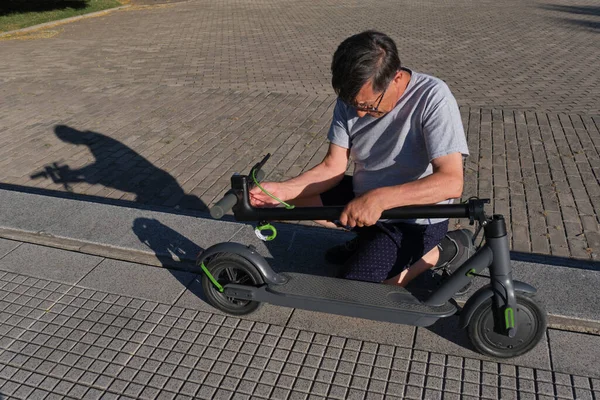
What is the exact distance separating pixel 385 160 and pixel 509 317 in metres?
0.86

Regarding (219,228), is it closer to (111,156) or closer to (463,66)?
(111,156)

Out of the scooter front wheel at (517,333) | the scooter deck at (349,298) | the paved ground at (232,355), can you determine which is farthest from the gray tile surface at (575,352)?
the scooter deck at (349,298)

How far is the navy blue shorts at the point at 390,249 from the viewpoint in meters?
2.68

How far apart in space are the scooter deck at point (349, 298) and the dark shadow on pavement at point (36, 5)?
52.7ft

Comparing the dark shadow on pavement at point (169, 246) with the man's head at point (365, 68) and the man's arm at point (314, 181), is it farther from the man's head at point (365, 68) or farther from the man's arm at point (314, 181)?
the man's head at point (365, 68)

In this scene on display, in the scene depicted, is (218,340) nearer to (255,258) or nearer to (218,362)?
(218,362)

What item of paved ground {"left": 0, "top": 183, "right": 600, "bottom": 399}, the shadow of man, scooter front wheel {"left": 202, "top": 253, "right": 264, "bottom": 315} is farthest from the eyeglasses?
the shadow of man

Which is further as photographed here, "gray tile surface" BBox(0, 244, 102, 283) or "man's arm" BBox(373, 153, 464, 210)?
"gray tile surface" BBox(0, 244, 102, 283)

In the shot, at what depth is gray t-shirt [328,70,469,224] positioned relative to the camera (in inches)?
95.5

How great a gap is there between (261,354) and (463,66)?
Result: 729 centimetres

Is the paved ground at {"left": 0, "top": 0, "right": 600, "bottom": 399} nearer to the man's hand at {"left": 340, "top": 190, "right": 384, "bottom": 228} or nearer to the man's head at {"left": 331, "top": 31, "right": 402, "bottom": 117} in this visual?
the man's hand at {"left": 340, "top": 190, "right": 384, "bottom": 228}

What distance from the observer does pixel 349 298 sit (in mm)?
2553

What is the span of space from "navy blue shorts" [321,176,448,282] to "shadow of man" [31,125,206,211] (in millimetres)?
2058

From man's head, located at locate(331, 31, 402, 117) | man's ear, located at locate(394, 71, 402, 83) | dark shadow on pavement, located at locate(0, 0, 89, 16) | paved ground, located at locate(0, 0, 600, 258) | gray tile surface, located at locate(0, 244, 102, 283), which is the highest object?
man's head, located at locate(331, 31, 402, 117)
